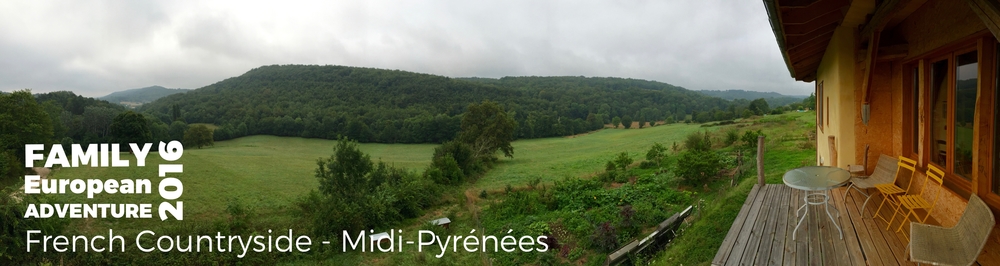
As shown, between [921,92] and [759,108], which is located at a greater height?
[759,108]

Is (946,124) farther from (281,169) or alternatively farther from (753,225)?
(281,169)

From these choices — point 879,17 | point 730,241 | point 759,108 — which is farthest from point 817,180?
point 759,108

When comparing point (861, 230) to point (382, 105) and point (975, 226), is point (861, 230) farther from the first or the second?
point (382, 105)

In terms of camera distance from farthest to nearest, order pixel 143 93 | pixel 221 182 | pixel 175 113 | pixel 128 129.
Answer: pixel 143 93, pixel 175 113, pixel 128 129, pixel 221 182

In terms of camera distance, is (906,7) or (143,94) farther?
(143,94)

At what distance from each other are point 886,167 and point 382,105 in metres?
67.3

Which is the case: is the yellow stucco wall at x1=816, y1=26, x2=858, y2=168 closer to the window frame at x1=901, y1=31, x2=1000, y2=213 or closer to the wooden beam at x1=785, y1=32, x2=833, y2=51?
the wooden beam at x1=785, y1=32, x2=833, y2=51

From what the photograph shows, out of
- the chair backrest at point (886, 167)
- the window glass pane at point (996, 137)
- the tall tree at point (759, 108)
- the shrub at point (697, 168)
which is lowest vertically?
the shrub at point (697, 168)

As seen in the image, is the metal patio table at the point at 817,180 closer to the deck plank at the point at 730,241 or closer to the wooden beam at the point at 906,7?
the deck plank at the point at 730,241

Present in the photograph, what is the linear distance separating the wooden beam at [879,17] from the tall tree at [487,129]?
1037 inches

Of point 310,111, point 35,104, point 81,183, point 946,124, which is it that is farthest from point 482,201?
point 310,111

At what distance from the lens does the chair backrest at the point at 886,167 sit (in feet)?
14.0

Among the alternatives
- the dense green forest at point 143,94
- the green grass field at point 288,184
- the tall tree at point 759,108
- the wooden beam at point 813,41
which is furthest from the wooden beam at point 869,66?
the dense green forest at point 143,94

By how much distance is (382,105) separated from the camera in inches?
2670
